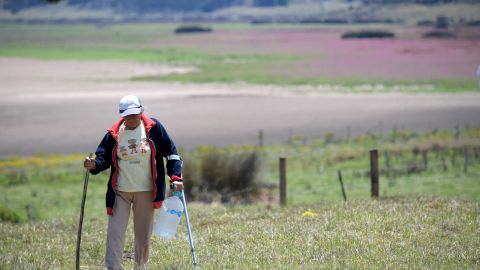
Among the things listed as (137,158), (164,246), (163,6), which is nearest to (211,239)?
(164,246)

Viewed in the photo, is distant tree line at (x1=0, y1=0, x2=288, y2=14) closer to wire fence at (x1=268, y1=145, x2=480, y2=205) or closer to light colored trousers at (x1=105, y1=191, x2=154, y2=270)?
wire fence at (x1=268, y1=145, x2=480, y2=205)

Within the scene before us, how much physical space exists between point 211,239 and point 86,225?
2864 millimetres

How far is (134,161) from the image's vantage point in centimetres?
877

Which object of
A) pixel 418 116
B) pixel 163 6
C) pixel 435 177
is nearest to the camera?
pixel 435 177

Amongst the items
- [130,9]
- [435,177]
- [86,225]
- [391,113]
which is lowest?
[130,9]

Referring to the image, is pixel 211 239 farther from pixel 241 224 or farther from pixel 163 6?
pixel 163 6

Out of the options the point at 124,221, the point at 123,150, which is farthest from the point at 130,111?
the point at 124,221

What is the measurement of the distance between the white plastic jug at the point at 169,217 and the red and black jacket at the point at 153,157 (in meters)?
0.20

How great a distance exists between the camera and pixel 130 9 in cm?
17588

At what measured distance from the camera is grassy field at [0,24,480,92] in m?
56.8

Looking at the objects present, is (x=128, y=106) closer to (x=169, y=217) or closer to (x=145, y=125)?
(x=145, y=125)

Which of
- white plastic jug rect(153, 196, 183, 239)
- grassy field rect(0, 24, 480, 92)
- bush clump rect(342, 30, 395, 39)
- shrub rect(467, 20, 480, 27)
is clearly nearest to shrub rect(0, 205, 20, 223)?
white plastic jug rect(153, 196, 183, 239)

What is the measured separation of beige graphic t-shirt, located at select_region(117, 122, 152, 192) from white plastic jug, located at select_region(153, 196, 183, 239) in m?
0.33

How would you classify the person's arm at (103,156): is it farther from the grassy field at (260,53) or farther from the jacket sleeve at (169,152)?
the grassy field at (260,53)
